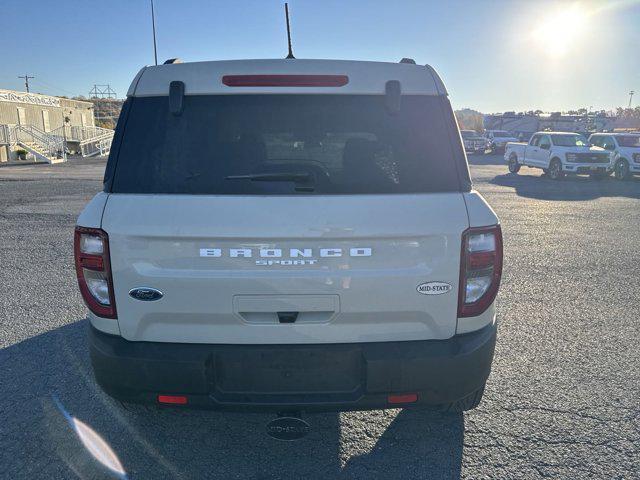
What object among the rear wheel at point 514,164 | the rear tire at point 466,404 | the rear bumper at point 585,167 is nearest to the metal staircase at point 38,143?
the rear wheel at point 514,164

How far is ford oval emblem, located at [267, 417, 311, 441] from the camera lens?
243 centimetres

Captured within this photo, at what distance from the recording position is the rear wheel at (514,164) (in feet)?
72.9

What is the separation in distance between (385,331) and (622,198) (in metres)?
15.1

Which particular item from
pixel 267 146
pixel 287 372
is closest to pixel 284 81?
pixel 267 146

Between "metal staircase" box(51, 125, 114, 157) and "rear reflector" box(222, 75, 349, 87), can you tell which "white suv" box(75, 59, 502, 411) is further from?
"metal staircase" box(51, 125, 114, 157)


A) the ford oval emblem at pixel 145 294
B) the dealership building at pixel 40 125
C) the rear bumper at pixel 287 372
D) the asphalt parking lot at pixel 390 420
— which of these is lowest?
the asphalt parking lot at pixel 390 420

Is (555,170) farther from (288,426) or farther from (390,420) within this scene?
(288,426)

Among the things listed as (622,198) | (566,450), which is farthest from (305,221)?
(622,198)

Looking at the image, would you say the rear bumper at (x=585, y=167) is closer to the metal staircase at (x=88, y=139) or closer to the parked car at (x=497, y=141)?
the parked car at (x=497, y=141)

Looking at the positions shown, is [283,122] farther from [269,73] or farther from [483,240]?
[483,240]

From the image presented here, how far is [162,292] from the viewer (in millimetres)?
2211

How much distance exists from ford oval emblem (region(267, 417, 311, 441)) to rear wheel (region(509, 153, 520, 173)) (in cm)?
2216

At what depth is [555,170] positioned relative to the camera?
19.5 meters

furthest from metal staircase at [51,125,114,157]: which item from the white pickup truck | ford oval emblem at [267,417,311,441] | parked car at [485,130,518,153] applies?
ford oval emblem at [267,417,311,441]
